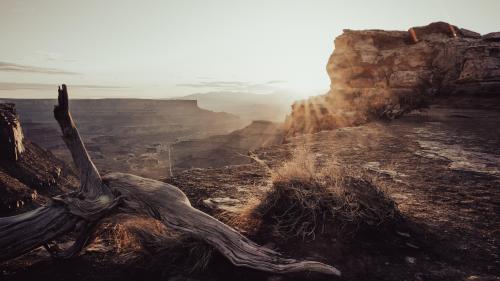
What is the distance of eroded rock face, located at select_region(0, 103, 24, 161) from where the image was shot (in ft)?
54.5

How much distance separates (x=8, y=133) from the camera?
1702 cm

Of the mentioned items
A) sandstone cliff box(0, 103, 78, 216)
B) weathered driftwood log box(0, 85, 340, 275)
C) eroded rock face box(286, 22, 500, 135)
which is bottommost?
sandstone cliff box(0, 103, 78, 216)

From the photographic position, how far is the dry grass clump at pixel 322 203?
2541 mm

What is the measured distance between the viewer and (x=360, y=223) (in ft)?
8.36

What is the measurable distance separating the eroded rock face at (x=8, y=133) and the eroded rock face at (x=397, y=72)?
1547cm

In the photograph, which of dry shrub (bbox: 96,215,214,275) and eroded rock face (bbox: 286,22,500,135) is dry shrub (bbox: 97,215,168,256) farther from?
eroded rock face (bbox: 286,22,500,135)

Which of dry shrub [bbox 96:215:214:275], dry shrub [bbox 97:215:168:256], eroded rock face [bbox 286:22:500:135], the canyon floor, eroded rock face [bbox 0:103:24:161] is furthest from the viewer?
eroded rock face [bbox 0:103:24:161]

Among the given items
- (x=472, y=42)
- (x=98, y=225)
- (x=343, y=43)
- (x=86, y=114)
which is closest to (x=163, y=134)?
(x=86, y=114)

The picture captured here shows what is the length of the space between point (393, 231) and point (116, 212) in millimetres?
2253

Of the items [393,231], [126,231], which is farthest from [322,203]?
[126,231]

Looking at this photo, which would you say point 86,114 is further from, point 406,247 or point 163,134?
point 406,247

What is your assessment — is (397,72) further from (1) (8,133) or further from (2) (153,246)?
(1) (8,133)

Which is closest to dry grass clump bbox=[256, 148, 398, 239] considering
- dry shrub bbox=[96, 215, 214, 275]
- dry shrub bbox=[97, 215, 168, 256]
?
dry shrub bbox=[96, 215, 214, 275]

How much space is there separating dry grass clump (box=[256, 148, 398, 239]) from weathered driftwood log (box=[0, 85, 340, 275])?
460 millimetres
